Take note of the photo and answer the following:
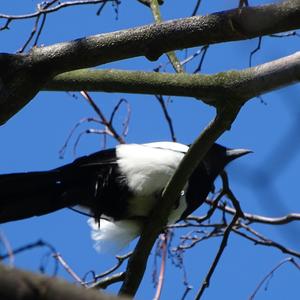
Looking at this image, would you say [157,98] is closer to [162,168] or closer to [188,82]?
[162,168]

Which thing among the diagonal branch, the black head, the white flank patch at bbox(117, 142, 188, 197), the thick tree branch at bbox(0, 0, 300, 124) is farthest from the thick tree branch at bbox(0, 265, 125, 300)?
the black head

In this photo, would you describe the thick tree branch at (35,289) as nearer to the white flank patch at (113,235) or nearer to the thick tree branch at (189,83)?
the thick tree branch at (189,83)

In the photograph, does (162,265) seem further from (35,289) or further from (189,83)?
(35,289)

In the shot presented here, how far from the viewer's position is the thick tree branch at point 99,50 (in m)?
2.11

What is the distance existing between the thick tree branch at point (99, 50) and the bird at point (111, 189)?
893 mm

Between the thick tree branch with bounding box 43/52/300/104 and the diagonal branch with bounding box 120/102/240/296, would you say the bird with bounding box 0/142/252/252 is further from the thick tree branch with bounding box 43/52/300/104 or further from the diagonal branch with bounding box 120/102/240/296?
the thick tree branch with bounding box 43/52/300/104

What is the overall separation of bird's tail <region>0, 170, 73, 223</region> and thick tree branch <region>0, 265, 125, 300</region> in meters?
2.35

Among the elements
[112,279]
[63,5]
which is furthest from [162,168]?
[63,5]

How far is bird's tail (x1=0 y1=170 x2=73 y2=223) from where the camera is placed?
2.99 m

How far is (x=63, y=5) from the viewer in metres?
3.42

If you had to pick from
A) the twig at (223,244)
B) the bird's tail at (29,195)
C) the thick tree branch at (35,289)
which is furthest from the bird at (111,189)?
the thick tree branch at (35,289)

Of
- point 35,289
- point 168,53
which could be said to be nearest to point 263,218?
point 168,53

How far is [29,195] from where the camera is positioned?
3.09 m

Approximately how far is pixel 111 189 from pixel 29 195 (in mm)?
525
